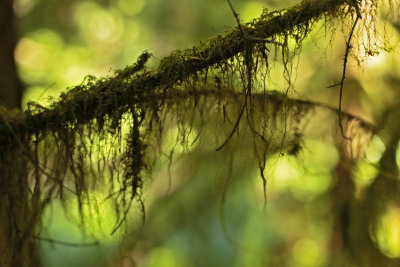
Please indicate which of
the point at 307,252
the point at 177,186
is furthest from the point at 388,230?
the point at 177,186

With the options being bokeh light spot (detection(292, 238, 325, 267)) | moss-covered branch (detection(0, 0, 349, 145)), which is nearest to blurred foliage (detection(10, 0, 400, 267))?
bokeh light spot (detection(292, 238, 325, 267))

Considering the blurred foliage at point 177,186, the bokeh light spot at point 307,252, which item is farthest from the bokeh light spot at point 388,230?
the bokeh light spot at point 307,252

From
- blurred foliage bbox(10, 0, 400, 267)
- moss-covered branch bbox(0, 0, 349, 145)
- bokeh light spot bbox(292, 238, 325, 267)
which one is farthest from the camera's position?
bokeh light spot bbox(292, 238, 325, 267)

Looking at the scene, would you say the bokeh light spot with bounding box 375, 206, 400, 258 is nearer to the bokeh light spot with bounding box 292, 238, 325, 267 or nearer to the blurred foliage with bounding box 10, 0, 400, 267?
the blurred foliage with bounding box 10, 0, 400, 267

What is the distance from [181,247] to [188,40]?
8.64 feet

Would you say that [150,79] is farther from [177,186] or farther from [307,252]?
[307,252]

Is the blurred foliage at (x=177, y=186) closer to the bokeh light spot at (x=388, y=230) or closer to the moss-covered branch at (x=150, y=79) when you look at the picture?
the bokeh light spot at (x=388, y=230)

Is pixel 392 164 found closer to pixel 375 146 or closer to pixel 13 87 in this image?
pixel 375 146

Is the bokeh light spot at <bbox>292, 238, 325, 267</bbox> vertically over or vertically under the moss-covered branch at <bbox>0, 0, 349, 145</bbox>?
under

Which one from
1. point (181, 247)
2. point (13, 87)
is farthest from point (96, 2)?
point (181, 247)

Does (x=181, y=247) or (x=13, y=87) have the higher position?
(x=13, y=87)

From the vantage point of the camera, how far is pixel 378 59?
3.12 meters

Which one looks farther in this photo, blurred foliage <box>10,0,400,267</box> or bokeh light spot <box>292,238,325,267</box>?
bokeh light spot <box>292,238,325,267</box>

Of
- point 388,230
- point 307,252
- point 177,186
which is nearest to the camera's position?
point 388,230
